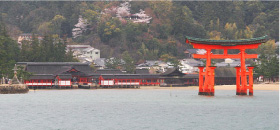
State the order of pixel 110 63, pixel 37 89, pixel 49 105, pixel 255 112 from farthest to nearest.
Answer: pixel 110 63 < pixel 37 89 < pixel 49 105 < pixel 255 112

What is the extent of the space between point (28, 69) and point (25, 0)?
79.5 meters

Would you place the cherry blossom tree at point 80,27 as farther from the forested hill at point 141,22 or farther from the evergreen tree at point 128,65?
the evergreen tree at point 128,65

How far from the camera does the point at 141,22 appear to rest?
143000mm

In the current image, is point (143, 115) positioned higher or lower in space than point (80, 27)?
lower

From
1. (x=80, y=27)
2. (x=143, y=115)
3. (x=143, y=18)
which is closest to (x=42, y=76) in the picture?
(x=143, y=115)

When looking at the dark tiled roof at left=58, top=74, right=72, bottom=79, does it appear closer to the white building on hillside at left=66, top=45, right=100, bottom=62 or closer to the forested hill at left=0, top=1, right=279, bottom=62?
the forested hill at left=0, top=1, right=279, bottom=62

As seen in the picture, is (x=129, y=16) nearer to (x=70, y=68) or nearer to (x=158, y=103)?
(x=70, y=68)

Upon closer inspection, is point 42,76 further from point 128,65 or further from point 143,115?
point 143,115

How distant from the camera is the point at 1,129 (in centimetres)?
3722

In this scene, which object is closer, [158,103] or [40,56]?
[158,103]

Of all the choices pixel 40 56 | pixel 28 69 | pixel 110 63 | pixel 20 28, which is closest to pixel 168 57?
pixel 110 63

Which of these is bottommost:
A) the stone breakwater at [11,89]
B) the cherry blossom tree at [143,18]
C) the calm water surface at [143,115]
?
the calm water surface at [143,115]

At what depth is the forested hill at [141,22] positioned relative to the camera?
135500mm

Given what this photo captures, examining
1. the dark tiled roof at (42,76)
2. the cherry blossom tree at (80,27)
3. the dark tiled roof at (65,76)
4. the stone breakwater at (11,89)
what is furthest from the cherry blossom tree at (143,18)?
the stone breakwater at (11,89)
